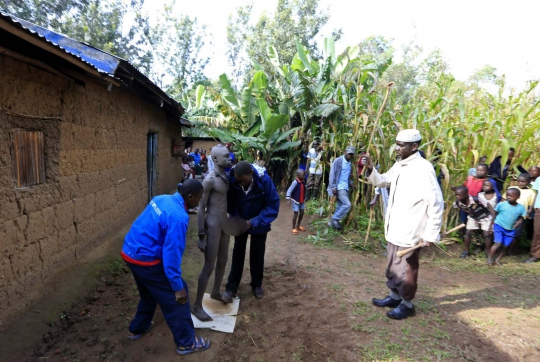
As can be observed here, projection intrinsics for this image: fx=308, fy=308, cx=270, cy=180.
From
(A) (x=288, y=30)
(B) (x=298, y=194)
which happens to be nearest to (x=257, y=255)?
(B) (x=298, y=194)

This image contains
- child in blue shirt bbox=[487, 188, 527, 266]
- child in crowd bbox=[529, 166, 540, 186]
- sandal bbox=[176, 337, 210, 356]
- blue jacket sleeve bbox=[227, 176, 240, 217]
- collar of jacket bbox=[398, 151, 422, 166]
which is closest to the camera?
sandal bbox=[176, 337, 210, 356]

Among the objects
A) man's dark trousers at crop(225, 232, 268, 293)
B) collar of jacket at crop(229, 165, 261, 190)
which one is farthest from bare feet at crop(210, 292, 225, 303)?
collar of jacket at crop(229, 165, 261, 190)

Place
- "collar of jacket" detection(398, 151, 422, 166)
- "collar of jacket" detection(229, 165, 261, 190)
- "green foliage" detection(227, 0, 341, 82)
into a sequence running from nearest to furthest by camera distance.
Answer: "collar of jacket" detection(398, 151, 422, 166) → "collar of jacket" detection(229, 165, 261, 190) → "green foliage" detection(227, 0, 341, 82)

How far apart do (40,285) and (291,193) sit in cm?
404

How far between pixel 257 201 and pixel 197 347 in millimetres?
1482

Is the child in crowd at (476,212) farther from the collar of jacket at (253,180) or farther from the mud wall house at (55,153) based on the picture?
the mud wall house at (55,153)

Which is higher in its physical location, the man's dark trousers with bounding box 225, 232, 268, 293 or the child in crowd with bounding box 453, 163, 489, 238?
the child in crowd with bounding box 453, 163, 489, 238

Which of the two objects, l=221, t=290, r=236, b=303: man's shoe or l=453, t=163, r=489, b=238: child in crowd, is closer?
l=221, t=290, r=236, b=303: man's shoe

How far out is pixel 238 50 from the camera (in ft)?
91.0

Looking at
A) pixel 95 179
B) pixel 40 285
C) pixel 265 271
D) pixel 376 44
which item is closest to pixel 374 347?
pixel 265 271

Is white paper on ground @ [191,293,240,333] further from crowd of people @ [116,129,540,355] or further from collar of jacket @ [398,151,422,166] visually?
collar of jacket @ [398,151,422,166]

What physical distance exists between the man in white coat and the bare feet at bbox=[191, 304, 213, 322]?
71.8 inches

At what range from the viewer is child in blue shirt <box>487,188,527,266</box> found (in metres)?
4.80

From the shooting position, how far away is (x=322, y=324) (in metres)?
3.05
